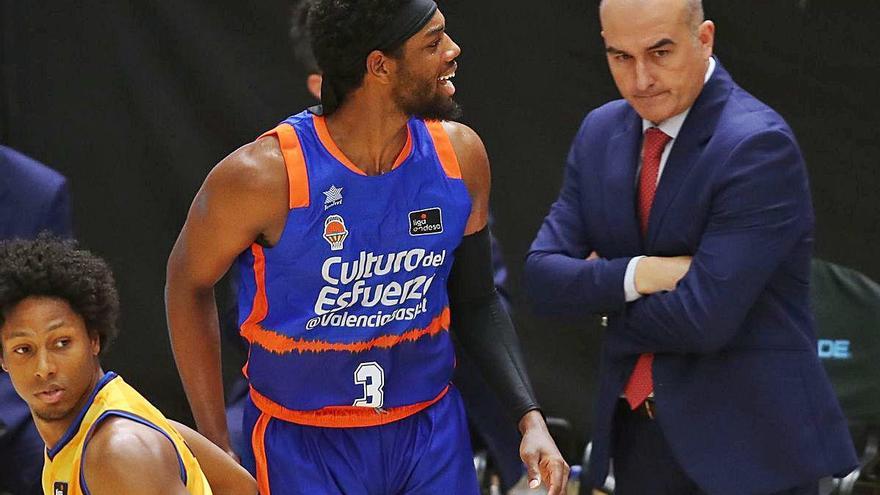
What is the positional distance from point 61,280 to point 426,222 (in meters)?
0.80

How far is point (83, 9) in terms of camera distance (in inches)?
221

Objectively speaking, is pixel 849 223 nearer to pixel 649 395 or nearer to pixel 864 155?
pixel 864 155

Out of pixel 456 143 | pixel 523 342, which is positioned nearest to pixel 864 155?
pixel 523 342

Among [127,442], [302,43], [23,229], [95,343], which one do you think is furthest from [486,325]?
[302,43]

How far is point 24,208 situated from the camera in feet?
14.6

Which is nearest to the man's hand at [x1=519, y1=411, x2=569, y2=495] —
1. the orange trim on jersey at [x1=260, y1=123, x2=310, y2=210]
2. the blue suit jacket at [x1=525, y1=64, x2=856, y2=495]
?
the blue suit jacket at [x1=525, y1=64, x2=856, y2=495]

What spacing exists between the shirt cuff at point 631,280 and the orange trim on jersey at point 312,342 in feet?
1.72

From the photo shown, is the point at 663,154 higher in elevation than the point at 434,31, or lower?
lower

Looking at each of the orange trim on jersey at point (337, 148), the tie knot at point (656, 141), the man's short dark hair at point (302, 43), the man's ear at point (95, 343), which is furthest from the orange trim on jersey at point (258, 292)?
the man's short dark hair at point (302, 43)

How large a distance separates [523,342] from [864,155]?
4.60 feet

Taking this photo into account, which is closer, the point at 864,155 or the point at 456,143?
the point at 456,143

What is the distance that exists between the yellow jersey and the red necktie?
3.97ft

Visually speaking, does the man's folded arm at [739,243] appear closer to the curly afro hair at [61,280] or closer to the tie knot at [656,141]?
the tie knot at [656,141]

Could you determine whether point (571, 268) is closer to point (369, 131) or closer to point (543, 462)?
point (543, 462)
